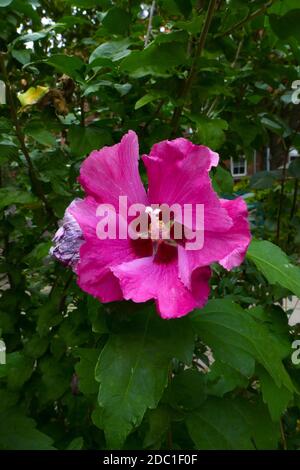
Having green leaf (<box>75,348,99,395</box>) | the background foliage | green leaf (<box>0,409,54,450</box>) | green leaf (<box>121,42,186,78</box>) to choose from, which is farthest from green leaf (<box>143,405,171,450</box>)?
green leaf (<box>121,42,186,78</box>)

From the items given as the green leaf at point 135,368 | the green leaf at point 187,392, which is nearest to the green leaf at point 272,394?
the green leaf at point 187,392

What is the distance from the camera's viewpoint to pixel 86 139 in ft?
3.68

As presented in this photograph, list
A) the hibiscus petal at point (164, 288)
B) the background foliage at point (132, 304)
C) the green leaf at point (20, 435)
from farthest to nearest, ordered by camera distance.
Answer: the green leaf at point (20, 435), the background foliage at point (132, 304), the hibiscus petal at point (164, 288)

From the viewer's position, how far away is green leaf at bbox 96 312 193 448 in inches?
25.7

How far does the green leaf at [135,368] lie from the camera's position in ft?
2.14

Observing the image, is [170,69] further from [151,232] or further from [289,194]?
[289,194]

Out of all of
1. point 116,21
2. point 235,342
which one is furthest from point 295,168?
point 235,342

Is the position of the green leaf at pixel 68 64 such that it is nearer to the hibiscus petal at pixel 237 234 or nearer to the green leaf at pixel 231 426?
the hibiscus petal at pixel 237 234

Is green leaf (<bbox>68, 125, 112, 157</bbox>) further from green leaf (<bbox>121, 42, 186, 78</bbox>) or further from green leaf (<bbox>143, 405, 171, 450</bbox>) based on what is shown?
green leaf (<bbox>143, 405, 171, 450</bbox>)

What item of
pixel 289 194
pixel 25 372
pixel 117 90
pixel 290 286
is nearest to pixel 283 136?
pixel 289 194

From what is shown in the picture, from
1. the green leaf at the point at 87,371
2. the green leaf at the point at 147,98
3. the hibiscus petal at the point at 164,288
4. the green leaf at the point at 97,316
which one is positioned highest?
the green leaf at the point at 147,98

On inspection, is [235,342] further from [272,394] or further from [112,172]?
[112,172]

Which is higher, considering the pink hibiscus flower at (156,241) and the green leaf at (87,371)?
the pink hibiscus flower at (156,241)

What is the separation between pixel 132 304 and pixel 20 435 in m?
0.49
